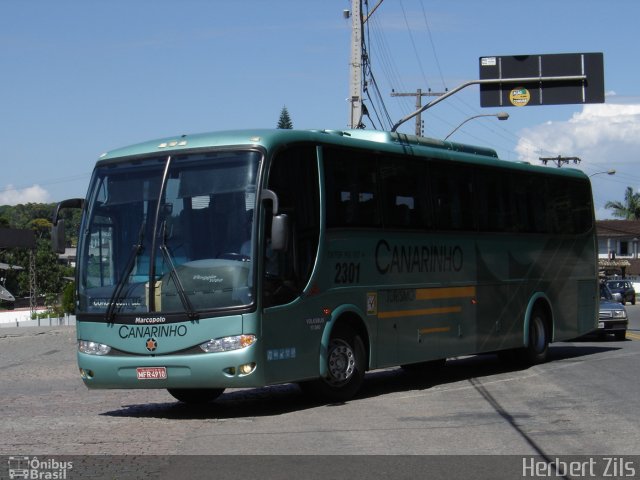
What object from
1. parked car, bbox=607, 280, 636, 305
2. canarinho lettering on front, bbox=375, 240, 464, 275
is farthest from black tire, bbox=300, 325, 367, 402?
parked car, bbox=607, 280, 636, 305

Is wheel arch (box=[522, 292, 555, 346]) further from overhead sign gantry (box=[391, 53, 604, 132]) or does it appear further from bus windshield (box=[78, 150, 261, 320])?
bus windshield (box=[78, 150, 261, 320])

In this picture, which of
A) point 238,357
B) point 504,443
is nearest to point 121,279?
point 238,357

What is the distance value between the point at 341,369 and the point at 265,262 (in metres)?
2.25

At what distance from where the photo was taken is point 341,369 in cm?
1349

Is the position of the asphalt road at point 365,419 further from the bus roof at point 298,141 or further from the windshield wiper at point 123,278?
the bus roof at point 298,141

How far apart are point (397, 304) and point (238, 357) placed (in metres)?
3.73

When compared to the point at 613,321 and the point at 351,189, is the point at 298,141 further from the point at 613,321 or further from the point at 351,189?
the point at 613,321

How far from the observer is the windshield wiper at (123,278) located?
486 inches

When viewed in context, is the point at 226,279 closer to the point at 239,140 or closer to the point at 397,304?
the point at 239,140

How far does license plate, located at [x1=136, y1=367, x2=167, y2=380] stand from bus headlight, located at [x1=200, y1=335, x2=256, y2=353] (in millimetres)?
621

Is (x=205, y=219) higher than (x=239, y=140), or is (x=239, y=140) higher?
(x=239, y=140)

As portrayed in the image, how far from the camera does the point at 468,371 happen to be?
1864cm

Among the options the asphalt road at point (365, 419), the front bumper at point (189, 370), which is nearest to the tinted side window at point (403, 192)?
the asphalt road at point (365, 419)
